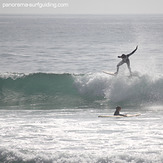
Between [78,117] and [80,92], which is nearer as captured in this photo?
[78,117]

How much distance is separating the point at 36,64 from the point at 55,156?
28.6 metres

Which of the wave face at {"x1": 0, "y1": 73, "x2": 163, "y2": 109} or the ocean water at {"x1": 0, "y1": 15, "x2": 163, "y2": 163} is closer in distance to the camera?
the ocean water at {"x1": 0, "y1": 15, "x2": 163, "y2": 163}

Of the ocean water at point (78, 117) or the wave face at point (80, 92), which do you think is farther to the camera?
the wave face at point (80, 92)

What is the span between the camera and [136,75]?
29.5 m

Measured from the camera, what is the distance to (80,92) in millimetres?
30250

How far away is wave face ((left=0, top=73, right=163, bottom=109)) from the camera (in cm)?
2736

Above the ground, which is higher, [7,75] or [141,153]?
[7,75]

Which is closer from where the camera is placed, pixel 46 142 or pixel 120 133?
pixel 46 142

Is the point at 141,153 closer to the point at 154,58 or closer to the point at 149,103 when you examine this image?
the point at 149,103

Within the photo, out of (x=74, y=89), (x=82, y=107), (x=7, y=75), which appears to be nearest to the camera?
(x=82, y=107)

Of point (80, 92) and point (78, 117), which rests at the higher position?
point (80, 92)

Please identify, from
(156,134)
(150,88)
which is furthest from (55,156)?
(150,88)

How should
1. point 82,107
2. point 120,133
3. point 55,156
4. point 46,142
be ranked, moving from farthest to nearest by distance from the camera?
point 82,107, point 120,133, point 46,142, point 55,156

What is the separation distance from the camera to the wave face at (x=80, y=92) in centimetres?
2736
